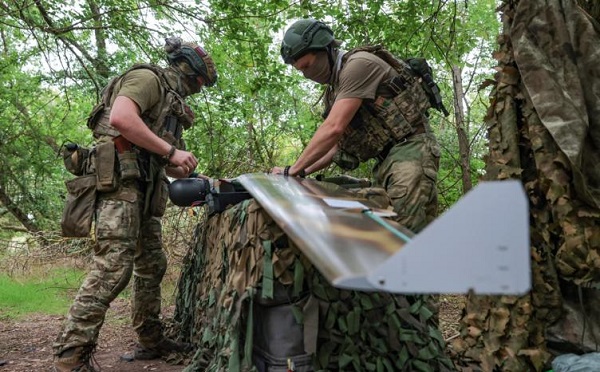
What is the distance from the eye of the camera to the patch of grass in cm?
625

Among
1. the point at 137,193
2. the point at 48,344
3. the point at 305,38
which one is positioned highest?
the point at 305,38

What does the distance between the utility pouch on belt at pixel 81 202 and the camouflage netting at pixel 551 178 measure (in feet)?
8.49

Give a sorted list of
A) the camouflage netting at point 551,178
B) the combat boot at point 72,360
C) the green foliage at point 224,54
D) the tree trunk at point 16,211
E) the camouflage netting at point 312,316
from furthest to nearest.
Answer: the tree trunk at point 16,211 < the green foliage at point 224,54 < the combat boot at point 72,360 < the camouflage netting at point 551,178 < the camouflage netting at point 312,316

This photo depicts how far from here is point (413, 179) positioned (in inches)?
130

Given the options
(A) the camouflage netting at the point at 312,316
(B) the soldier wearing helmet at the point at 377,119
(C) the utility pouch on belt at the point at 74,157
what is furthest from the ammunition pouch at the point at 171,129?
(A) the camouflage netting at the point at 312,316

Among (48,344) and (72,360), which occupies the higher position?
(72,360)

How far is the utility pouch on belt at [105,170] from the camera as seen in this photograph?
133 inches

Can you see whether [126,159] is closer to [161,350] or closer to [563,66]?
[161,350]

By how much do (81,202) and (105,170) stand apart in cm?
30

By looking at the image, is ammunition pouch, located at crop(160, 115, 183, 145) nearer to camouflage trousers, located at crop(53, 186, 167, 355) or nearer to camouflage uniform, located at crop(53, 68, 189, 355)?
camouflage uniform, located at crop(53, 68, 189, 355)

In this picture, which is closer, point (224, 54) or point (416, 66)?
point (416, 66)

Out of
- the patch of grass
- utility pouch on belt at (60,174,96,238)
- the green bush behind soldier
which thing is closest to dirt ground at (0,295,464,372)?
the green bush behind soldier

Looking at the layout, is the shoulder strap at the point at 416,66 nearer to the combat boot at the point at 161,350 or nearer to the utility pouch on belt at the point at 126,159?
the utility pouch on belt at the point at 126,159

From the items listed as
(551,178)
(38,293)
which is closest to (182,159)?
(551,178)
